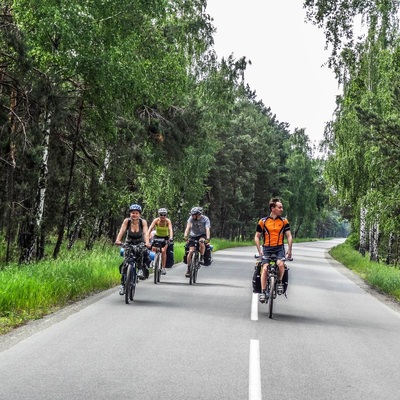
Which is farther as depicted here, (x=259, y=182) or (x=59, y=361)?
(x=259, y=182)

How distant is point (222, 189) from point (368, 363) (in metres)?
51.7

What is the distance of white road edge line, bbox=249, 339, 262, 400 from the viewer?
584 centimetres

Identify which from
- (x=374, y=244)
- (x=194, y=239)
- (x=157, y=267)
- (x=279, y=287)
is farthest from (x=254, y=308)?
(x=374, y=244)

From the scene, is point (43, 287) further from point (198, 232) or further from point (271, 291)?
point (198, 232)

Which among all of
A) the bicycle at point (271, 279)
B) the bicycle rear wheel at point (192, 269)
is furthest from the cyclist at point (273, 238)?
the bicycle rear wheel at point (192, 269)

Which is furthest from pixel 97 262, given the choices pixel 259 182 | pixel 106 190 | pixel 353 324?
pixel 259 182

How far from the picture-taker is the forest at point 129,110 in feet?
49.1

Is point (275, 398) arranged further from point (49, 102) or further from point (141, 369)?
point (49, 102)

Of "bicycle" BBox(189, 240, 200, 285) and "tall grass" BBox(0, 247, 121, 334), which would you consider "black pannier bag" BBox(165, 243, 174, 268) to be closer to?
"bicycle" BBox(189, 240, 200, 285)

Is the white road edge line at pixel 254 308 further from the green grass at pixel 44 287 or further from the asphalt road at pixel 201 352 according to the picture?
the green grass at pixel 44 287

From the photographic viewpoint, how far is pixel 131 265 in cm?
1245

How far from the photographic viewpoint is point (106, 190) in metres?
22.3

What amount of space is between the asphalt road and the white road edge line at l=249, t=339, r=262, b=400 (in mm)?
11

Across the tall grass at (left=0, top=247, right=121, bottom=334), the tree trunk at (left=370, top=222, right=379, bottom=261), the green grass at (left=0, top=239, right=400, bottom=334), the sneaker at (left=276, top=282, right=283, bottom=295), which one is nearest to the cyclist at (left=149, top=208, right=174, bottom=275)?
the green grass at (left=0, top=239, right=400, bottom=334)
